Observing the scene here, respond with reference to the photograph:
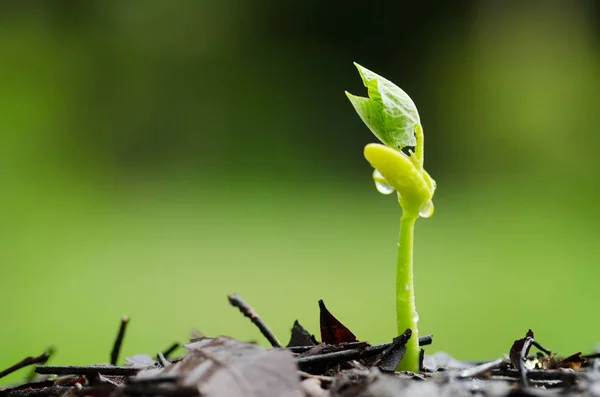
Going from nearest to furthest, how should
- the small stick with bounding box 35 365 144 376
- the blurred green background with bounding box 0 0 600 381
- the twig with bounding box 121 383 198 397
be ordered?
the twig with bounding box 121 383 198 397 → the small stick with bounding box 35 365 144 376 → the blurred green background with bounding box 0 0 600 381

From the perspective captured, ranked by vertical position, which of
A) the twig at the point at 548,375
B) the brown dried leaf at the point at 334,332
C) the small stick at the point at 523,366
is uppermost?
the brown dried leaf at the point at 334,332

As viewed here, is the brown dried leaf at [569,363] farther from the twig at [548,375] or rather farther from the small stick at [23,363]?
the small stick at [23,363]

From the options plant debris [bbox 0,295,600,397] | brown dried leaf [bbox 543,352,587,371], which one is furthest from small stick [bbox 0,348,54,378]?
brown dried leaf [bbox 543,352,587,371]

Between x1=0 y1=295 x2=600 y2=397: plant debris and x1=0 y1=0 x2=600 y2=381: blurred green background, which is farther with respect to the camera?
x1=0 y1=0 x2=600 y2=381: blurred green background

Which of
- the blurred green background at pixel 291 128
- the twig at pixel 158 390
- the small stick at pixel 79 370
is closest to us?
the twig at pixel 158 390

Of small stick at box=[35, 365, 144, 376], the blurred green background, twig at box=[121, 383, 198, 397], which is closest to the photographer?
twig at box=[121, 383, 198, 397]

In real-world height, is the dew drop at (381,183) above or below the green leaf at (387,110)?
below

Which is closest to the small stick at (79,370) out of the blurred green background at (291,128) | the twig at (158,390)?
the twig at (158,390)

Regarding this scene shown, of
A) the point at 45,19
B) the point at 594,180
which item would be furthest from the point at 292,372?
the point at 45,19

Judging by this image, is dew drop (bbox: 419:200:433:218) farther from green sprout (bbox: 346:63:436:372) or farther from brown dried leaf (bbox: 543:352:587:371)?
brown dried leaf (bbox: 543:352:587:371)
